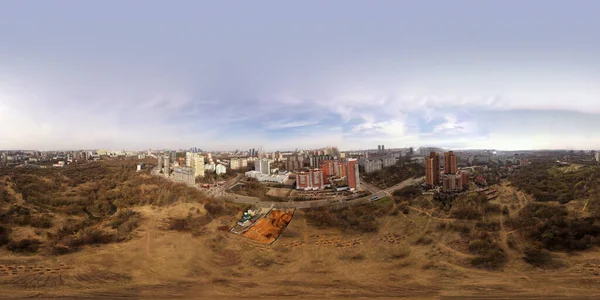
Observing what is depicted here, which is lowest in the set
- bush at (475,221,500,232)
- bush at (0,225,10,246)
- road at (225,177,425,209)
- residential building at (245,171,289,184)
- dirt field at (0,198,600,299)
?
dirt field at (0,198,600,299)

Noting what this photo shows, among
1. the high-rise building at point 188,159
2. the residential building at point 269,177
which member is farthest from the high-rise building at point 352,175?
the high-rise building at point 188,159

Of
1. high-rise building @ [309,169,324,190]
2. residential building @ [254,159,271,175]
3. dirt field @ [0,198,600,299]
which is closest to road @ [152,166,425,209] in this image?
high-rise building @ [309,169,324,190]

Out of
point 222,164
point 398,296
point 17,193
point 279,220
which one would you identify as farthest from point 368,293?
point 222,164

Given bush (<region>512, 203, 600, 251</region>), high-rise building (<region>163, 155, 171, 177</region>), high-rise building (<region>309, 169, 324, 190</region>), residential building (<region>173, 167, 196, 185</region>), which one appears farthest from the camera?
high-rise building (<region>163, 155, 171, 177</region>)

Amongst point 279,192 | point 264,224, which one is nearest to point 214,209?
point 264,224

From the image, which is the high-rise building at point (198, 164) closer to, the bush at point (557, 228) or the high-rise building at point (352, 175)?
the high-rise building at point (352, 175)

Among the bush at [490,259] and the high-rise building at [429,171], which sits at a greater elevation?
the high-rise building at [429,171]

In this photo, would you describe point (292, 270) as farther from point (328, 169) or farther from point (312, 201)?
point (328, 169)

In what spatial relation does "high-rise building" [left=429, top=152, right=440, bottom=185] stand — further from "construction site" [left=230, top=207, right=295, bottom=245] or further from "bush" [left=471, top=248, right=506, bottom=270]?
"construction site" [left=230, top=207, right=295, bottom=245]
